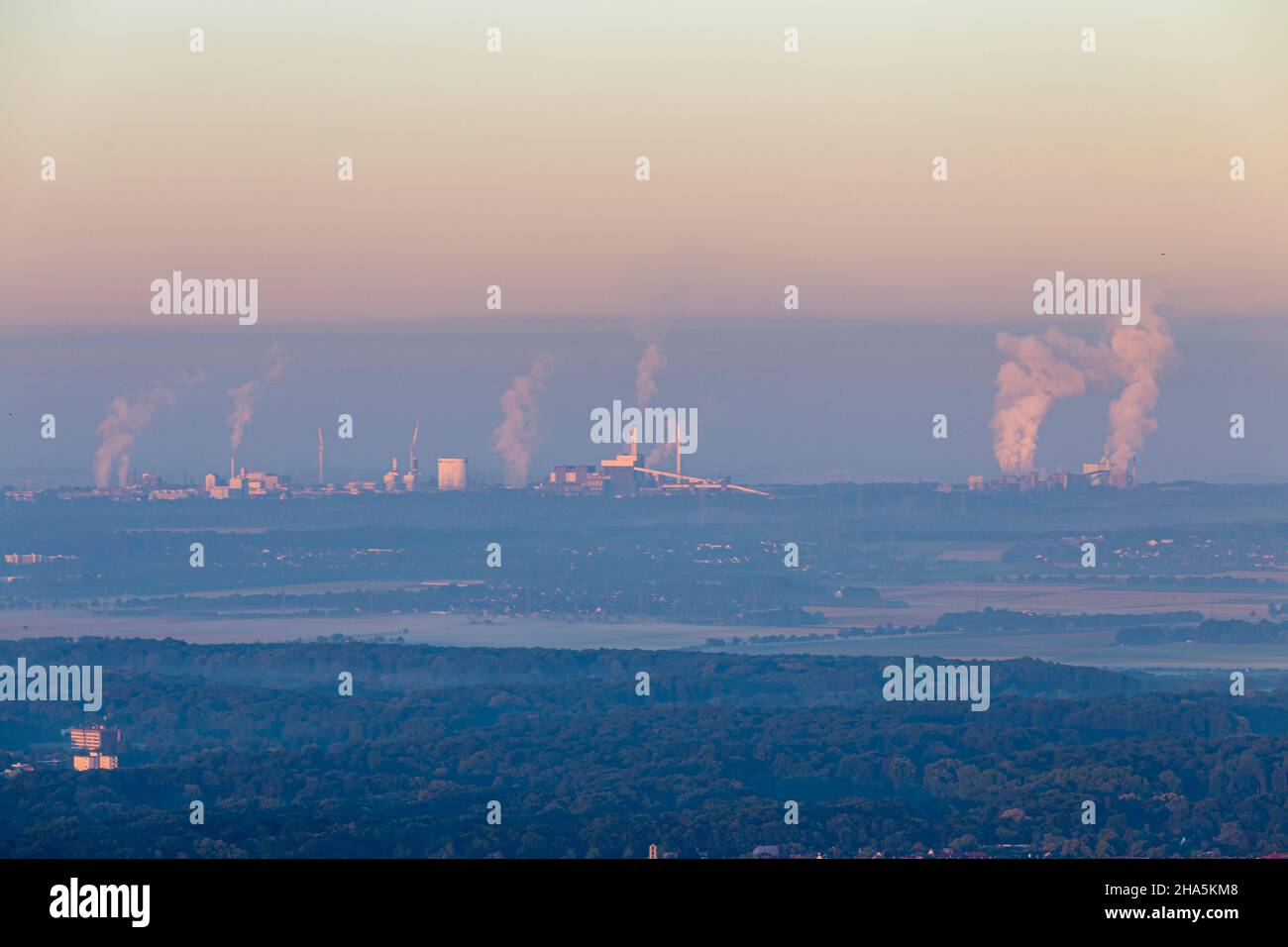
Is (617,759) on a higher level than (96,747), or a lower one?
lower

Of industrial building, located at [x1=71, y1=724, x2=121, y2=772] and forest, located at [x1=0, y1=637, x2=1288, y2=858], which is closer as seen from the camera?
forest, located at [x1=0, y1=637, x2=1288, y2=858]

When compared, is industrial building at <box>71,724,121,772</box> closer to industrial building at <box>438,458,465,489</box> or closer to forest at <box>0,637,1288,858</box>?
forest at <box>0,637,1288,858</box>

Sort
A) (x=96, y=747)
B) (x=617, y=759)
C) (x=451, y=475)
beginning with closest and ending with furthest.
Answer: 1. (x=617, y=759)
2. (x=96, y=747)
3. (x=451, y=475)

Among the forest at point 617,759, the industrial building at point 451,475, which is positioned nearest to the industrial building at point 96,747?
the forest at point 617,759

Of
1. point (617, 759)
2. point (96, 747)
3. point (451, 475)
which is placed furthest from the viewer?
point (451, 475)

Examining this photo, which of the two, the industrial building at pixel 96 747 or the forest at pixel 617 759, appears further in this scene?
the industrial building at pixel 96 747

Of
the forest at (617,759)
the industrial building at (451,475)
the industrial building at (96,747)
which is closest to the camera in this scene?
the forest at (617,759)

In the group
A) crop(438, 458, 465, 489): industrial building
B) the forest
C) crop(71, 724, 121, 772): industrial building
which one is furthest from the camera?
crop(438, 458, 465, 489): industrial building

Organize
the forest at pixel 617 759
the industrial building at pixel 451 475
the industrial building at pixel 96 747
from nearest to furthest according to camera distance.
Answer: the forest at pixel 617 759 < the industrial building at pixel 96 747 < the industrial building at pixel 451 475

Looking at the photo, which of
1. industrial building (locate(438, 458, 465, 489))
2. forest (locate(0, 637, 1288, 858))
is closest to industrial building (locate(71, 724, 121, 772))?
forest (locate(0, 637, 1288, 858))

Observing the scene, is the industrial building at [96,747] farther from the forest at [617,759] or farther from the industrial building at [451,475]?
the industrial building at [451,475]

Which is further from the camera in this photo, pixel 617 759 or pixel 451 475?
pixel 451 475

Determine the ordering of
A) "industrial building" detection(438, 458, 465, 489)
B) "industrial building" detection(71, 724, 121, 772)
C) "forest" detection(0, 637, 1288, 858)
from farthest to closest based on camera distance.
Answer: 1. "industrial building" detection(438, 458, 465, 489)
2. "industrial building" detection(71, 724, 121, 772)
3. "forest" detection(0, 637, 1288, 858)
